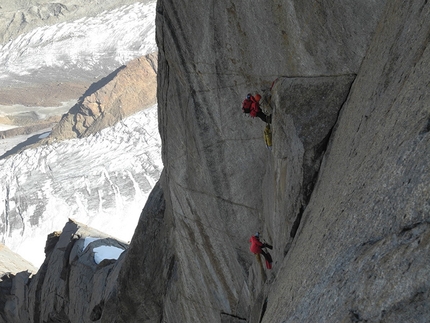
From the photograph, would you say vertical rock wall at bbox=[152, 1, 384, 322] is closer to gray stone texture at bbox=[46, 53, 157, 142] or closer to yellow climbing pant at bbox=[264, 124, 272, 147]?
yellow climbing pant at bbox=[264, 124, 272, 147]

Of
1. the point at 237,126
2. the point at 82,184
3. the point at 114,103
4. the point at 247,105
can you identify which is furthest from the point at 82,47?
the point at 247,105

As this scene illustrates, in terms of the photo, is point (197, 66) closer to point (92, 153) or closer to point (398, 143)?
point (398, 143)

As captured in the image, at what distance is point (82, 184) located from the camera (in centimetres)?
4416

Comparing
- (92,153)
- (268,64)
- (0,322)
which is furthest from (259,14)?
(92,153)

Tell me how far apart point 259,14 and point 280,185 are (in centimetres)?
266

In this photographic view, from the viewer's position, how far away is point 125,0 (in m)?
90.4

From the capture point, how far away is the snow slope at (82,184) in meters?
39.8

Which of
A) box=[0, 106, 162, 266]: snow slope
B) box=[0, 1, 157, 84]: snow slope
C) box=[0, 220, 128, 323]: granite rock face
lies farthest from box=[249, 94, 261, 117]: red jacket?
box=[0, 1, 157, 84]: snow slope

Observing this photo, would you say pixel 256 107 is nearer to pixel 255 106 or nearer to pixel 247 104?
pixel 255 106

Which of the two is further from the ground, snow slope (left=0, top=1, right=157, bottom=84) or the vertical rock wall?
snow slope (left=0, top=1, right=157, bottom=84)

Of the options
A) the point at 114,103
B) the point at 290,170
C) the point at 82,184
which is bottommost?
the point at 82,184

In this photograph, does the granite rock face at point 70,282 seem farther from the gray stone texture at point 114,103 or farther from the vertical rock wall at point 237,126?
the gray stone texture at point 114,103

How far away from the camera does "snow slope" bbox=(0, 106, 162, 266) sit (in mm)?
39844

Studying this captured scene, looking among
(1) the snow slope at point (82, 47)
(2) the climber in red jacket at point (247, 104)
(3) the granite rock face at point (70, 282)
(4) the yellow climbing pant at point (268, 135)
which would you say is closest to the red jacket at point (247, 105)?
(2) the climber in red jacket at point (247, 104)
